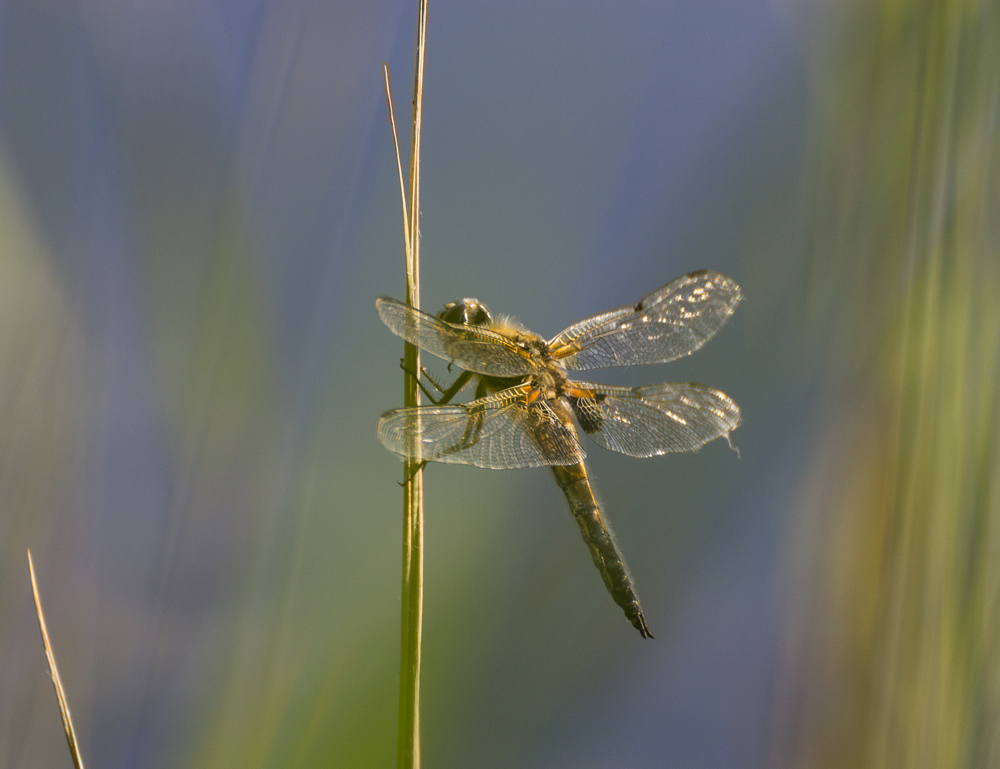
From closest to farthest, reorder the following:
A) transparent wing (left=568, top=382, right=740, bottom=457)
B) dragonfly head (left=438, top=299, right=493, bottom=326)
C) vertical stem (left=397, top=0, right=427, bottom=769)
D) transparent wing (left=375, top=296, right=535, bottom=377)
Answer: vertical stem (left=397, top=0, right=427, bottom=769) < transparent wing (left=375, top=296, right=535, bottom=377) < transparent wing (left=568, top=382, right=740, bottom=457) < dragonfly head (left=438, top=299, right=493, bottom=326)

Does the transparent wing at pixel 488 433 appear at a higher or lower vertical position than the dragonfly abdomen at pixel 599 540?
higher

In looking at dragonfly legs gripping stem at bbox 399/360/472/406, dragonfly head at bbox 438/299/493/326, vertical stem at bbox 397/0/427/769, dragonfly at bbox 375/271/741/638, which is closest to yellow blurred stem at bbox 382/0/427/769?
vertical stem at bbox 397/0/427/769

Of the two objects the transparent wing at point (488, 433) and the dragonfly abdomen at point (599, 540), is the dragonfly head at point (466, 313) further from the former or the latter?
the dragonfly abdomen at point (599, 540)

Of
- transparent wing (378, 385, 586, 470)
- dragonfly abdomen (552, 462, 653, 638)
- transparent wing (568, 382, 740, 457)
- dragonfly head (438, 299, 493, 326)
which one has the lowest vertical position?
dragonfly abdomen (552, 462, 653, 638)

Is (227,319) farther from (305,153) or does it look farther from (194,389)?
(305,153)

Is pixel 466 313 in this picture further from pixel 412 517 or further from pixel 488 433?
pixel 412 517

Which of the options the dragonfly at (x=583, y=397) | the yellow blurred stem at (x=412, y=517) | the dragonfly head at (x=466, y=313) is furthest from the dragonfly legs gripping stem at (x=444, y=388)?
the yellow blurred stem at (x=412, y=517)

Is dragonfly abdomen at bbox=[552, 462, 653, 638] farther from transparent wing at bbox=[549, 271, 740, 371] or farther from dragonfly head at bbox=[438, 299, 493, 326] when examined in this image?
dragonfly head at bbox=[438, 299, 493, 326]
